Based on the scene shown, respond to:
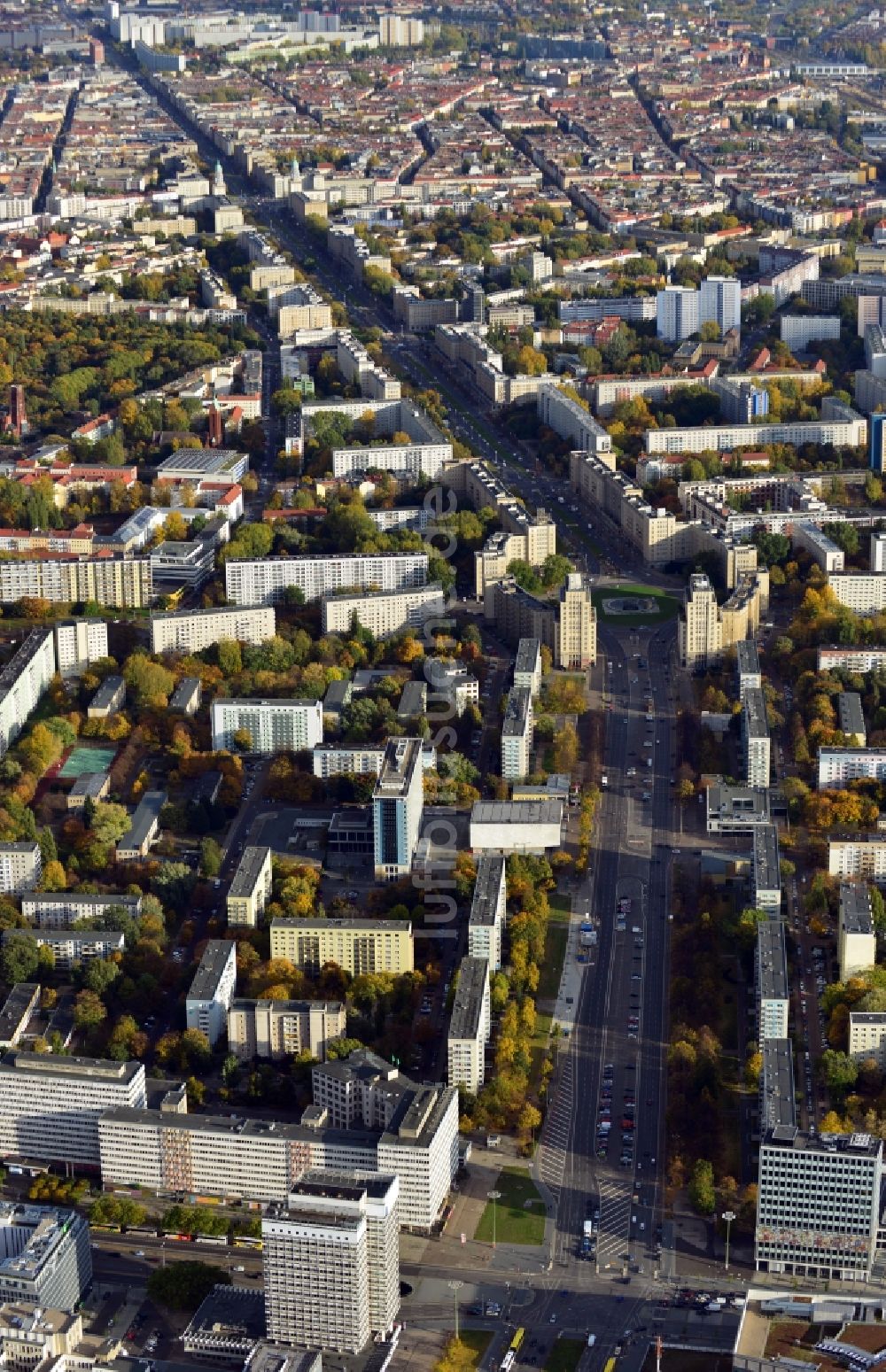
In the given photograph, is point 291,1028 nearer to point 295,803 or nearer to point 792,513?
point 295,803

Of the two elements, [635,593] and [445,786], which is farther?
[635,593]

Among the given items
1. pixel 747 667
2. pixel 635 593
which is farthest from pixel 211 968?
pixel 635 593

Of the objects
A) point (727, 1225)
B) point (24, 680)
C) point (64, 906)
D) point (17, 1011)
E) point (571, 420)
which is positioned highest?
point (571, 420)

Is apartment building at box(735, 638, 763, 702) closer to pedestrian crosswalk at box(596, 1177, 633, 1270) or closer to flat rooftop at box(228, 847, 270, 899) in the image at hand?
flat rooftop at box(228, 847, 270, 899)

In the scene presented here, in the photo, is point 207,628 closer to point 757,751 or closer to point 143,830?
point 143,830

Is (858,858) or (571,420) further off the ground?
(571,420)

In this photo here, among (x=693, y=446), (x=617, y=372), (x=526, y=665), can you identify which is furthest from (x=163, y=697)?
(x=617, y=372)
